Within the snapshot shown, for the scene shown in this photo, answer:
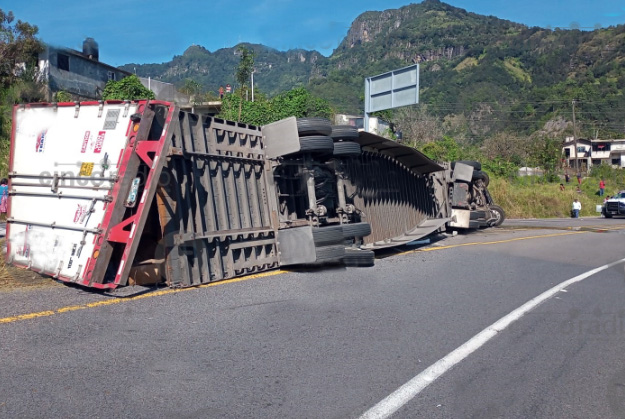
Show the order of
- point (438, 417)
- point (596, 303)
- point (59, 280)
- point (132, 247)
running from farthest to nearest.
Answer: point (596, 303)
point (59, 280)
point (132, 247)
point (438, 417)

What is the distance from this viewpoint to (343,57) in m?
120

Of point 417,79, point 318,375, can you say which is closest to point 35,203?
point 318,375

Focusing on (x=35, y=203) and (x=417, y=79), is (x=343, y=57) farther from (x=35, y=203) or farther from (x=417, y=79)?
(x=35, y=203)

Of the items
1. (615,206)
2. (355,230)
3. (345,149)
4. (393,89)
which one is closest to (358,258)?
(355,230)

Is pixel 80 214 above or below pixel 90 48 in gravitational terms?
below

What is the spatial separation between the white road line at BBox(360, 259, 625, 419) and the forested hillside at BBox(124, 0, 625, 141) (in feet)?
214

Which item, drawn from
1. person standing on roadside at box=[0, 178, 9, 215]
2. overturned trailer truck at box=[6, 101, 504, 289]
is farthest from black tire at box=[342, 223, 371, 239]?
person standing on roadside at box=[0, 178, 9, 215]

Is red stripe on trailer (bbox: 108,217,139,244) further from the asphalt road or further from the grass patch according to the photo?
the grass patch

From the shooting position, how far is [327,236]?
31.6 feet

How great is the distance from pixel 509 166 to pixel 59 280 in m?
37.9

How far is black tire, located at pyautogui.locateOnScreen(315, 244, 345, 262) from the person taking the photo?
9.45 meters

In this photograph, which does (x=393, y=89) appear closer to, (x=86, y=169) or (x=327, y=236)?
(x=327, y=236)

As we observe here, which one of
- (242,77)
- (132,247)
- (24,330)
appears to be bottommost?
(24,330)

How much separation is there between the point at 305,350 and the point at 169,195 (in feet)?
10.9
